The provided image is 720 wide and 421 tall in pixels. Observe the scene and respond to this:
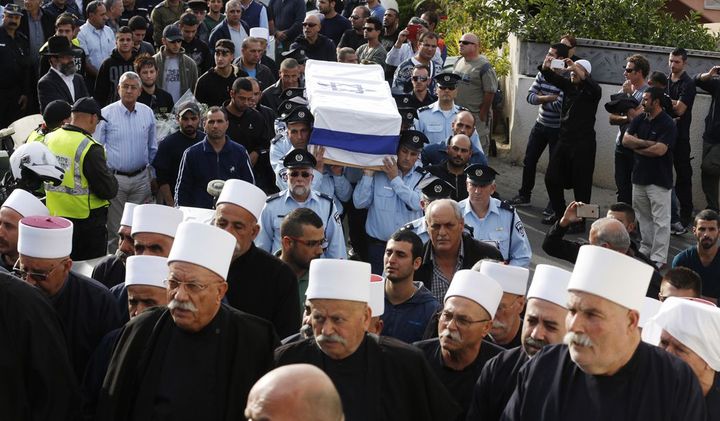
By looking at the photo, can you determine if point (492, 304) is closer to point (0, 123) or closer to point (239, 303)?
point (239, 303)

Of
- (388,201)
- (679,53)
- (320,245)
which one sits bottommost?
(388,201)

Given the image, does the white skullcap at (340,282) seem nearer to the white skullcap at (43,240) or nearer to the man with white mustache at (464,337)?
the man with white mustache at (464,337)

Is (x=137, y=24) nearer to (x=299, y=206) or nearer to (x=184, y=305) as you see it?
(x=299, y=206)

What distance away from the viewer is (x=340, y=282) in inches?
222

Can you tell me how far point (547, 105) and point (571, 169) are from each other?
34.8 inches

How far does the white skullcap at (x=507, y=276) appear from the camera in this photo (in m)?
7.16

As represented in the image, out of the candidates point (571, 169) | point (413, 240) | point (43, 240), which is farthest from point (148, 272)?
point (571, 169)

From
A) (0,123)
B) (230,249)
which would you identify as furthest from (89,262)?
(0,123)

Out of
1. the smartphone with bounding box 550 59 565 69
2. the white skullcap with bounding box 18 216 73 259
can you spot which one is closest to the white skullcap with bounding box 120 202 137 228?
the white skullcap with bounding box 18 216 73 259

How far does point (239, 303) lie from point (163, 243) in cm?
56

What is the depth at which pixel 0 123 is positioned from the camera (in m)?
15.0

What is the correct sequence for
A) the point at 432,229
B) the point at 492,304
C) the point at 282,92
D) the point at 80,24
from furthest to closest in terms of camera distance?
the point at 80,24, the point at 282,92, the point at 432,229, the point at 492,304

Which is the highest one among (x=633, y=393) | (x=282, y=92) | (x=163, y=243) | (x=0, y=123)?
(x=633, y=393)

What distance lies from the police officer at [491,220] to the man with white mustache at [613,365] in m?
4.41
